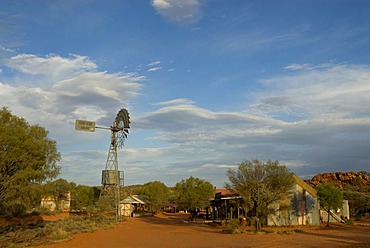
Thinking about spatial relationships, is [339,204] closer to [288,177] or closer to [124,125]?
[288,177]

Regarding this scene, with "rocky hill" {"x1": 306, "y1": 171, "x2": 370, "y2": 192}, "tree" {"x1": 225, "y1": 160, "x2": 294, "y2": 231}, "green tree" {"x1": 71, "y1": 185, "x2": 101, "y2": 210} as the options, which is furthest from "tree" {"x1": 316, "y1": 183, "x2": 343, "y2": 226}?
"rocky hill" {"x1": 306, "y1": 171, "x2": 370, "y2": 192}

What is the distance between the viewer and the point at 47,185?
85.7 ft

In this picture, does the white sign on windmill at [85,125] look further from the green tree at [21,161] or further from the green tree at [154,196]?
the green tree at [154,196]

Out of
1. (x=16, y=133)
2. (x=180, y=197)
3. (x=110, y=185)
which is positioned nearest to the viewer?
→ (x=16, y=133)

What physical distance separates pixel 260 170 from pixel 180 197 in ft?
74.3

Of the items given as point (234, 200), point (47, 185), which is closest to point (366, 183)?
point (234, 200)

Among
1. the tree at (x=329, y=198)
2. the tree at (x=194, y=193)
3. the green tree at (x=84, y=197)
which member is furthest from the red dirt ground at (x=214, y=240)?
the green tree at (x=84, y=197)

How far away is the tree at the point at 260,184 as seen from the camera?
3259 cm

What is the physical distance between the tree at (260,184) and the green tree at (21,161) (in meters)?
15.7

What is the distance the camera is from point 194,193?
169 ft

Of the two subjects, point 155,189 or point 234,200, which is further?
point 155,189

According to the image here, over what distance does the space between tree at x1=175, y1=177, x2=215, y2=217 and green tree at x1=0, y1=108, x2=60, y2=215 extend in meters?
27.1

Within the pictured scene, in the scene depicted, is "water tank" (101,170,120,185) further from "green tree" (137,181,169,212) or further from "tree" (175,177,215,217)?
"green tree" (137,181,169,212)

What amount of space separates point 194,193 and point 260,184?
19836 mm
